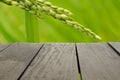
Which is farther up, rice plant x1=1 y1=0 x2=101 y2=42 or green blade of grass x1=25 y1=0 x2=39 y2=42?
rice plant x1=1 y1=0 x2=101 y2=42

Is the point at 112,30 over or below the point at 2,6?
below

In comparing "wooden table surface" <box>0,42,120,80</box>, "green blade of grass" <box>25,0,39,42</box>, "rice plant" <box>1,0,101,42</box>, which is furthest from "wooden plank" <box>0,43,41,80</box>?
"green blade of grass" <box>25,0,39,42</box>

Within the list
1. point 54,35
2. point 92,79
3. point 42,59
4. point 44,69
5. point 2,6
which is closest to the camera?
point 92,79

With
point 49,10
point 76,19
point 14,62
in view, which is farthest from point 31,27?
point 49,10

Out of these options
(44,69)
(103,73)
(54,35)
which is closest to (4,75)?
(44,69)

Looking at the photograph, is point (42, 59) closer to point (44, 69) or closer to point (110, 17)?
point (44, 69)

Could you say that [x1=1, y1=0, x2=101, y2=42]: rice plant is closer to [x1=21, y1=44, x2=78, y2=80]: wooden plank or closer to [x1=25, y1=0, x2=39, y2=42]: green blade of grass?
[x1=21, y1=44, x2=78, y2=80]: wooden plank

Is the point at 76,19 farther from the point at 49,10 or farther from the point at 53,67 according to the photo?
the point at 49,10
